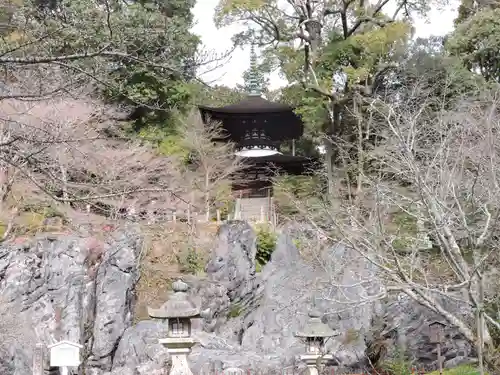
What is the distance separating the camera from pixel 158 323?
46.0ft

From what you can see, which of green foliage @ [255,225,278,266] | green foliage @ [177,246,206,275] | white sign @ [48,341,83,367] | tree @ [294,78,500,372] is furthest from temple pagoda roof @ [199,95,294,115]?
white sign @ [48,341,83,367]

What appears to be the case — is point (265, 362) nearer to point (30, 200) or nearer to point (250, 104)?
point (30, 200)

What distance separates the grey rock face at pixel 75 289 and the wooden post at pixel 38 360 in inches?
31.9

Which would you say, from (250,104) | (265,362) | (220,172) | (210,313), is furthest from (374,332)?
(250,104)

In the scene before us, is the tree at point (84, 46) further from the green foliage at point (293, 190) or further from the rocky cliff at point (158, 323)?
the green foliage at point (293, 190)

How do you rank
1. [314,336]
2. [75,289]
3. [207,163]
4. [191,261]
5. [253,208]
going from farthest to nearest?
[253,208]
[207,163]
[191,261]
[75,289]
[314,336]

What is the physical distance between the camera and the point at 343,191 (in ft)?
57.2

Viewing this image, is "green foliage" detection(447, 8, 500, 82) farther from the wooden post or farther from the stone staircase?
the wooden post

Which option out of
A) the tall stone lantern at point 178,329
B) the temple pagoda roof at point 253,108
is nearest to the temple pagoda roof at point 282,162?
the temple pagoda roof at point 253,108

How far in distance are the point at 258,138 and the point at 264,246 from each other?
6.93 meters

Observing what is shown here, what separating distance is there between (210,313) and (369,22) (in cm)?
1128

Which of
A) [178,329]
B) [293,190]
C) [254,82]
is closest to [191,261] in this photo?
[293,190]

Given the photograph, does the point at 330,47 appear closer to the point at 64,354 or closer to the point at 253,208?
the point at 253,208

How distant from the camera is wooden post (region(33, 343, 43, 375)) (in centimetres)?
1116
